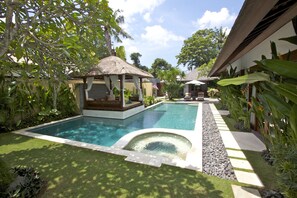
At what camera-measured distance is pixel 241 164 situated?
454 centimetres

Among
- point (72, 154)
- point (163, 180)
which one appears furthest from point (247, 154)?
point (72, 154)

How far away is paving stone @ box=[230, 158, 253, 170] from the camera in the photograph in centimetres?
438

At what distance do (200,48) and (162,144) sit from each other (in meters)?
37.6

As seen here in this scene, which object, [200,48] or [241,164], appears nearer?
[241,164]

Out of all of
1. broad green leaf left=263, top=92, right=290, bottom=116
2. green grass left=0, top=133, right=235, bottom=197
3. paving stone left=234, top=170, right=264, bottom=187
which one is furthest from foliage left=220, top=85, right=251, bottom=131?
broad green leaf left=263, top=92, right=290, bottom=116

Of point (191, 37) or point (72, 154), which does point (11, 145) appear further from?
point (191, 37)

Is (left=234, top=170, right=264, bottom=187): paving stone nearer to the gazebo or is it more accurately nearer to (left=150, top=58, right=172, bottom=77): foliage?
the gazebo

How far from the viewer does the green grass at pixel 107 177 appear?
3441mm

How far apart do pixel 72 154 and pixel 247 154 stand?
5970mm

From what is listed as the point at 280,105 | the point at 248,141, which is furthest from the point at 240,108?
the point at 280,105

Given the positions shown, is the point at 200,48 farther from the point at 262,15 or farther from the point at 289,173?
the point at 289,173

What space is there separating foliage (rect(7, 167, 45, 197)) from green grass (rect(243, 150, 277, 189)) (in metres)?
5.16

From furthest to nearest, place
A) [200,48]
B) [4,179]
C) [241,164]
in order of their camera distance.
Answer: [200,48] → [241,164] → [4,179]

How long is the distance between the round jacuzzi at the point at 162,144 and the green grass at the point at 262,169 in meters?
2.10
